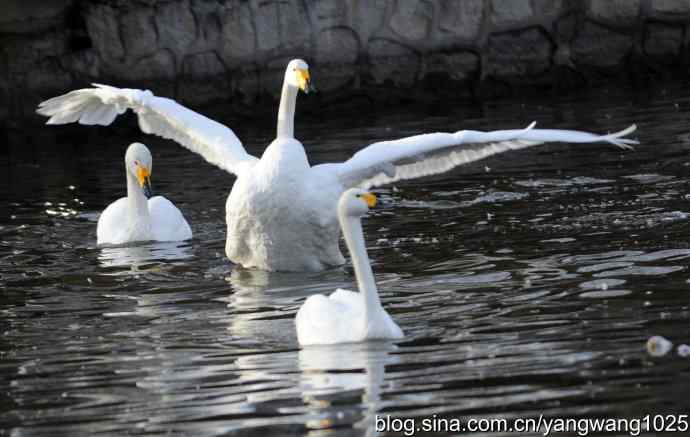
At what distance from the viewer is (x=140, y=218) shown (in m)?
11.1

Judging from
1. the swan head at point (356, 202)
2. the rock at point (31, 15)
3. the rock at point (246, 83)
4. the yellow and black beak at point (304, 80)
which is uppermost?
the rock at point (31, 15)

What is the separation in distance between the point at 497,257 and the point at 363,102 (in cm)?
851

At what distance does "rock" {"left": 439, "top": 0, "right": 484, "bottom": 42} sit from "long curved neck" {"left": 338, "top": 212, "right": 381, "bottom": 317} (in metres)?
10.7

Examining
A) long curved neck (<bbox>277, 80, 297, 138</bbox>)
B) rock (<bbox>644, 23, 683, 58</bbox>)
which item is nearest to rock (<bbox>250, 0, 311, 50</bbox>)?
rock (<bbox>644, 23, 683, 58</bbox>)

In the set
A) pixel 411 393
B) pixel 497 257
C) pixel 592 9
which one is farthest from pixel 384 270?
pixel 592 9

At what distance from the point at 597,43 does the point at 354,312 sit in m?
11.4

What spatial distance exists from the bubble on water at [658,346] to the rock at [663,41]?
11.9 meters

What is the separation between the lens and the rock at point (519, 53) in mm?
17602

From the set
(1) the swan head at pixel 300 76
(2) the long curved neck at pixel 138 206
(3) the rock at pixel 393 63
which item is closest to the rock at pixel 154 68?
(3) the rock at pixel 393 63

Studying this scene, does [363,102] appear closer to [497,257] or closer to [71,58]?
[71,58]

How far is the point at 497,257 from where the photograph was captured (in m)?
9.17

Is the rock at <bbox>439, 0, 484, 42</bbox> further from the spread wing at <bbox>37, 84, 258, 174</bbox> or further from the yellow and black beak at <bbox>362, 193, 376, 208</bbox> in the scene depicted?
the yellow and black beak at <bbox>362, 193, 376, 208</bbox>

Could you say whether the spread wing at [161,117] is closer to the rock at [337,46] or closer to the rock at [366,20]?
the rock at [337,46]

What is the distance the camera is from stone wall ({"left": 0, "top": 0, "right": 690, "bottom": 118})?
17.0m
